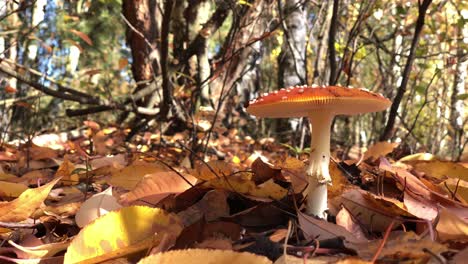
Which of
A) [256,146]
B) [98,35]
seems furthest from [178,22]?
[98,35]

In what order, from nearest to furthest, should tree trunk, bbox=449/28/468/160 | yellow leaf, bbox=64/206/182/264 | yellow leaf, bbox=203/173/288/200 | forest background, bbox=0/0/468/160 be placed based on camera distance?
yellow leaf, bbox=64/206/182/264 < yellow leaf, bbox=203/173/288/200 < forest background, bbox=0/0/468/160 < tree trunk, bbox=449/28/468/160

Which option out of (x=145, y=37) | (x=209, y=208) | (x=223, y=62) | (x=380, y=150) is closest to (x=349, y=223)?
(x=209, y=208)

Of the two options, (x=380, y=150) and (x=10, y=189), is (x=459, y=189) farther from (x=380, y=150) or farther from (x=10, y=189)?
(x=10, y=189)

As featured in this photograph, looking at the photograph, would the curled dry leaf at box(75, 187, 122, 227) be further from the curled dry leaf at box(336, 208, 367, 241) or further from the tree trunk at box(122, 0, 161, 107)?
the tree trunk at box(122, 0, 161, 107)

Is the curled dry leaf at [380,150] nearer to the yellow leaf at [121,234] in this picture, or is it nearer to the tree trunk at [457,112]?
the yellow leaf at [121,234]

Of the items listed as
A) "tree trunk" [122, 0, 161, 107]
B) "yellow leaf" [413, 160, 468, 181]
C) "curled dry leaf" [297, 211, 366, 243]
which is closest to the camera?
"curled dry leaf" [297, 211, 366, 243]

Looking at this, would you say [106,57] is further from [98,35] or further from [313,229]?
[313,229]

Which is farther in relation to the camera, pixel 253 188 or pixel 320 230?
pixel 253 188

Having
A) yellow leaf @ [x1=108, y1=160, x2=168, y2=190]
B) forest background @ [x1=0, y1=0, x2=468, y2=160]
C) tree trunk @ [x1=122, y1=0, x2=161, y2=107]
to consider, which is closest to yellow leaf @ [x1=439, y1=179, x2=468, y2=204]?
yellow leaf @ [x1=108, y1=160, x2=168, y2=190]
